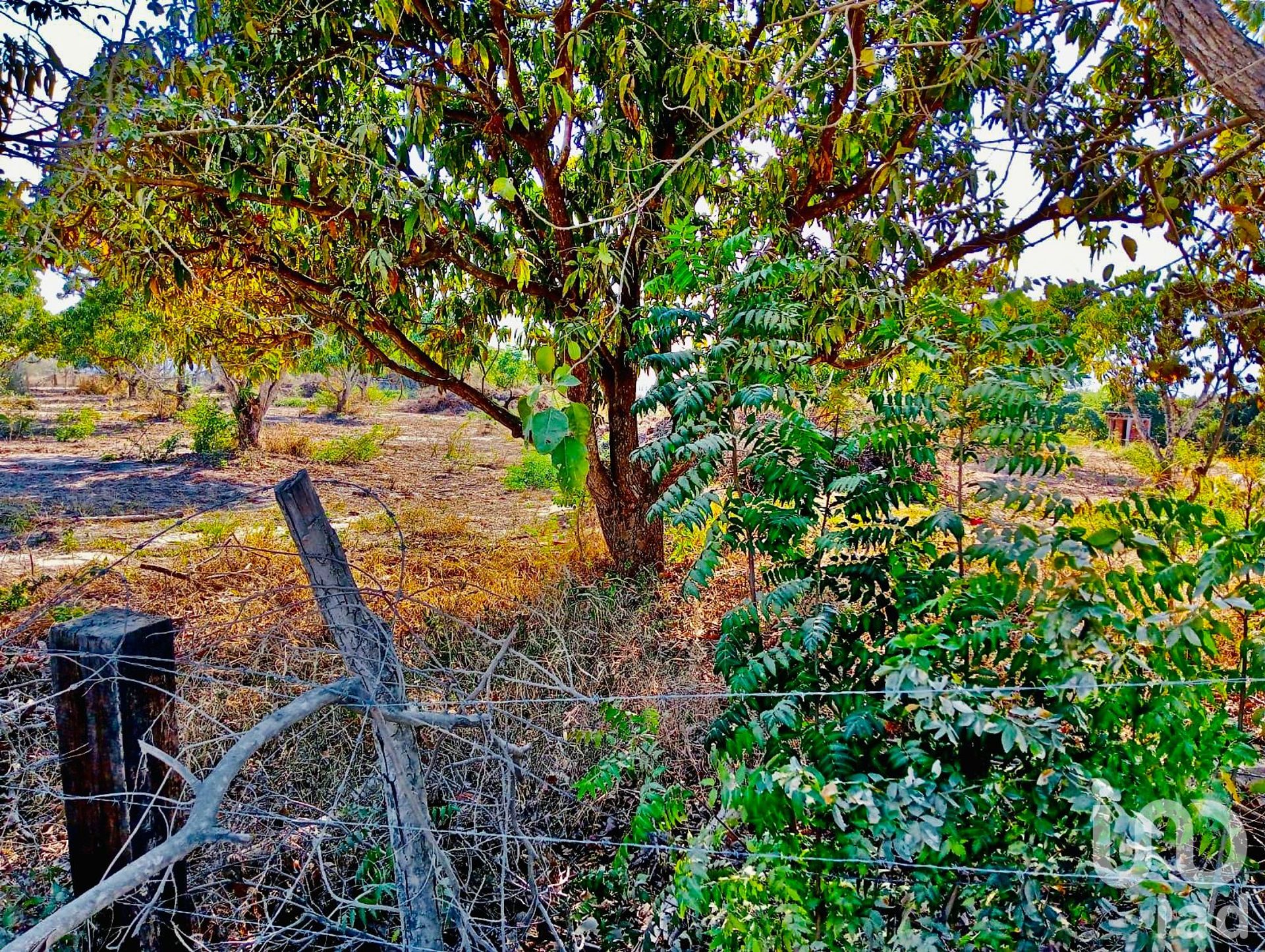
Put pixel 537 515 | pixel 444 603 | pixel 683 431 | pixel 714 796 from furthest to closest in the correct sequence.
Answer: pixel 537 515, pixel 444 603, pixel 683 431, pixel 714 796

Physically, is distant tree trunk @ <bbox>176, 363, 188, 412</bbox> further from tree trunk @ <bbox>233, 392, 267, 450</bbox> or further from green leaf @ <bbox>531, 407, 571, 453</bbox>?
green leaf @ <bbox>531, 407, 571, 453</bbox>

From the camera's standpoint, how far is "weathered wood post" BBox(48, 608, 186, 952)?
161 cm

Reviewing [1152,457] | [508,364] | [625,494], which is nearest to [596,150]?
[625,494]

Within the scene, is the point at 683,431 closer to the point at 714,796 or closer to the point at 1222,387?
the point at 714,796

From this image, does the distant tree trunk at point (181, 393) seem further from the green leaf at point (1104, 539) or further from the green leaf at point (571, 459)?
the green leaf at point (1104, 539)

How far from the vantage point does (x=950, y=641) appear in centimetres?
151

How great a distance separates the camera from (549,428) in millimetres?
937

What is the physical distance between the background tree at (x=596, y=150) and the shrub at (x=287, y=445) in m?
5.66

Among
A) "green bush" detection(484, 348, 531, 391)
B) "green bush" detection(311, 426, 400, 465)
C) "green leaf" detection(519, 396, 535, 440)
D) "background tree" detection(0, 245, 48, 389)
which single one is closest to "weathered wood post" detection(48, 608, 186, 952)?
"green leaf" detection(519, 396, 535, 440)

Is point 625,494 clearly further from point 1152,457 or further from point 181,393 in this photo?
point 181,393

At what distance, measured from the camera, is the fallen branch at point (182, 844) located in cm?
99

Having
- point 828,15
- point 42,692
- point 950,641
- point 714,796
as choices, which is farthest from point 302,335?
point 950,641

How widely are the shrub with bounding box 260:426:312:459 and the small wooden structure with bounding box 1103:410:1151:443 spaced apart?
865 centimetres

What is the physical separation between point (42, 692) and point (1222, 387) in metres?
6.57
